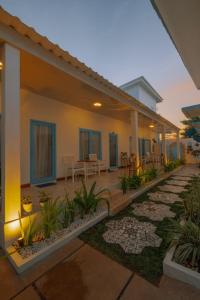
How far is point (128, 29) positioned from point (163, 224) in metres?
7.70

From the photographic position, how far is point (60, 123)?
225 inches

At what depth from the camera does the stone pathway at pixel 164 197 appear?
4114 millimetres

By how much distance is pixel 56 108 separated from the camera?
5.55 meters

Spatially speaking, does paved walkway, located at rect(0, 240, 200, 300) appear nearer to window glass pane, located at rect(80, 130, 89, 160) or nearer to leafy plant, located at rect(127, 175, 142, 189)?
leafy plant, located at rect(127, 175, 142, 189)

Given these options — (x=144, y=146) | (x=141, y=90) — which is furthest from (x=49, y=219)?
(x=141, y=90)

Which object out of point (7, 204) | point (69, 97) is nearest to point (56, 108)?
point (69, 97)

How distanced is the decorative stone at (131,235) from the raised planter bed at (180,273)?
1.42ft

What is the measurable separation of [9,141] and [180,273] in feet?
8.82

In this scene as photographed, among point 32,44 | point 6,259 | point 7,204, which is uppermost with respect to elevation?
point 32,44

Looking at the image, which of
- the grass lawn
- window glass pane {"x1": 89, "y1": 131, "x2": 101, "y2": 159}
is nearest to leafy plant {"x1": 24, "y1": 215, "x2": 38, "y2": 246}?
the grass lawn

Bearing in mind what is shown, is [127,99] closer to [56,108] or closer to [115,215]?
[56,108]

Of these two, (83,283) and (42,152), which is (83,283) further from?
(42,152)

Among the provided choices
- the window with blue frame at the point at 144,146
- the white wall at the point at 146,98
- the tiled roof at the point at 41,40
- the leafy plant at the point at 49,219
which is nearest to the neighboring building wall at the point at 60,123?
the tiled roof at the point at 41,40

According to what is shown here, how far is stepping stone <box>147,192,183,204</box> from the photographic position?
413 cm
